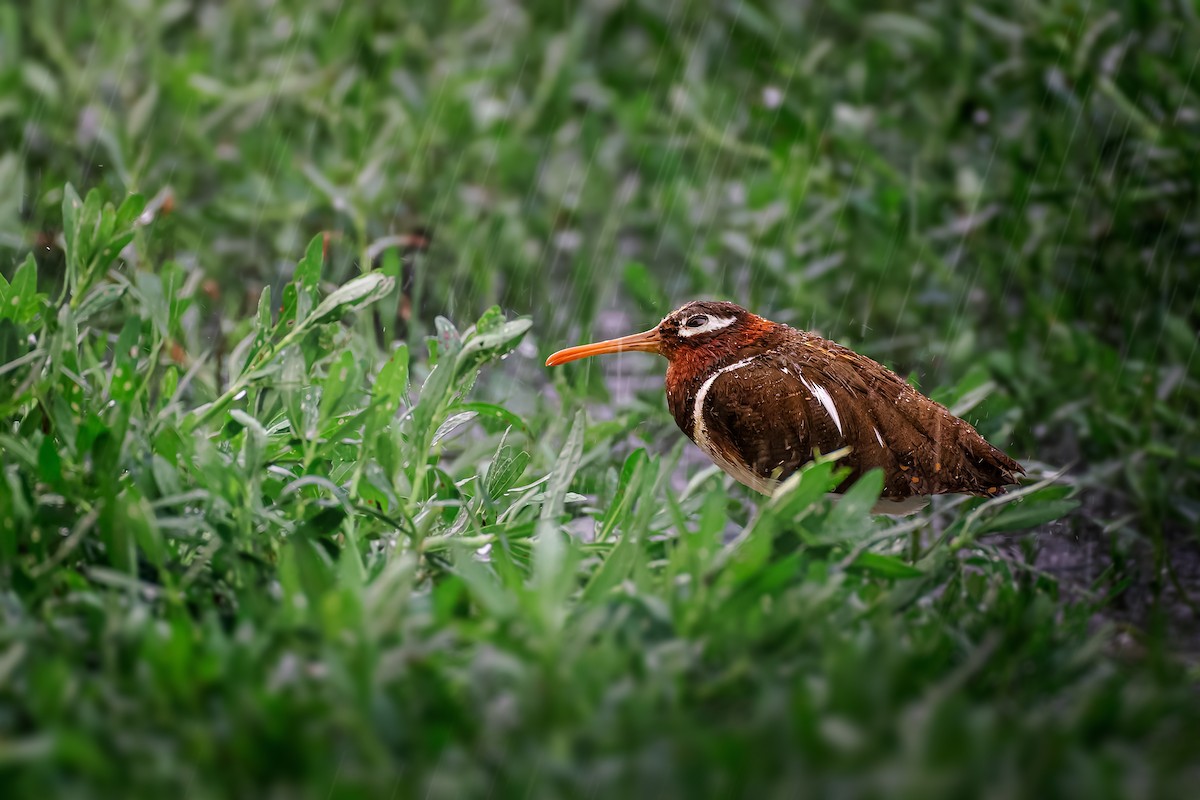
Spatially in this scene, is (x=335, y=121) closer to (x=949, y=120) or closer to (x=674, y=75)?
(x=674, y=75)

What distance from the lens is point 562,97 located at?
218 inches

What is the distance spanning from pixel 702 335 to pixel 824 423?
40 centimetres

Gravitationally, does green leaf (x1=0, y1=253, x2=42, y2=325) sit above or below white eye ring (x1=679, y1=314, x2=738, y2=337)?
below

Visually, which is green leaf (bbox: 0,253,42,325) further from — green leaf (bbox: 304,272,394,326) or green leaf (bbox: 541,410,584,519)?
green leaf (bbox: 541,410,584,519)

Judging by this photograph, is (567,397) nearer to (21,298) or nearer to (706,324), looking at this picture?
(706,324)

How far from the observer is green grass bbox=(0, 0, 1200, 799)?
1812 mm

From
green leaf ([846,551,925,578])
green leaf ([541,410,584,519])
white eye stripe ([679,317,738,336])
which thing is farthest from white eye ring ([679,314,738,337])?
green leaf ([846,551,925,578])

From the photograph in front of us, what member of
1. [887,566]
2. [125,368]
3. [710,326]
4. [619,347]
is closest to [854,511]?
[887,566]

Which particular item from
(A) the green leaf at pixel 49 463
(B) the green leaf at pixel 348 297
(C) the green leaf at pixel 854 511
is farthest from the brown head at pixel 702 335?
(A) the green leaf at pixel 49 463

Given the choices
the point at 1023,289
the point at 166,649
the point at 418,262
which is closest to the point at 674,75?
the point at 1023,289

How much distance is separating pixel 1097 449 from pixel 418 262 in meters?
1.93

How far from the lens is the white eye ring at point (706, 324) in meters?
3.01

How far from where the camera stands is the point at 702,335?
3027 millimetres

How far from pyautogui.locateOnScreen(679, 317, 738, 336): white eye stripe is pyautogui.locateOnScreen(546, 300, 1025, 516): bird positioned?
0.02 meters
